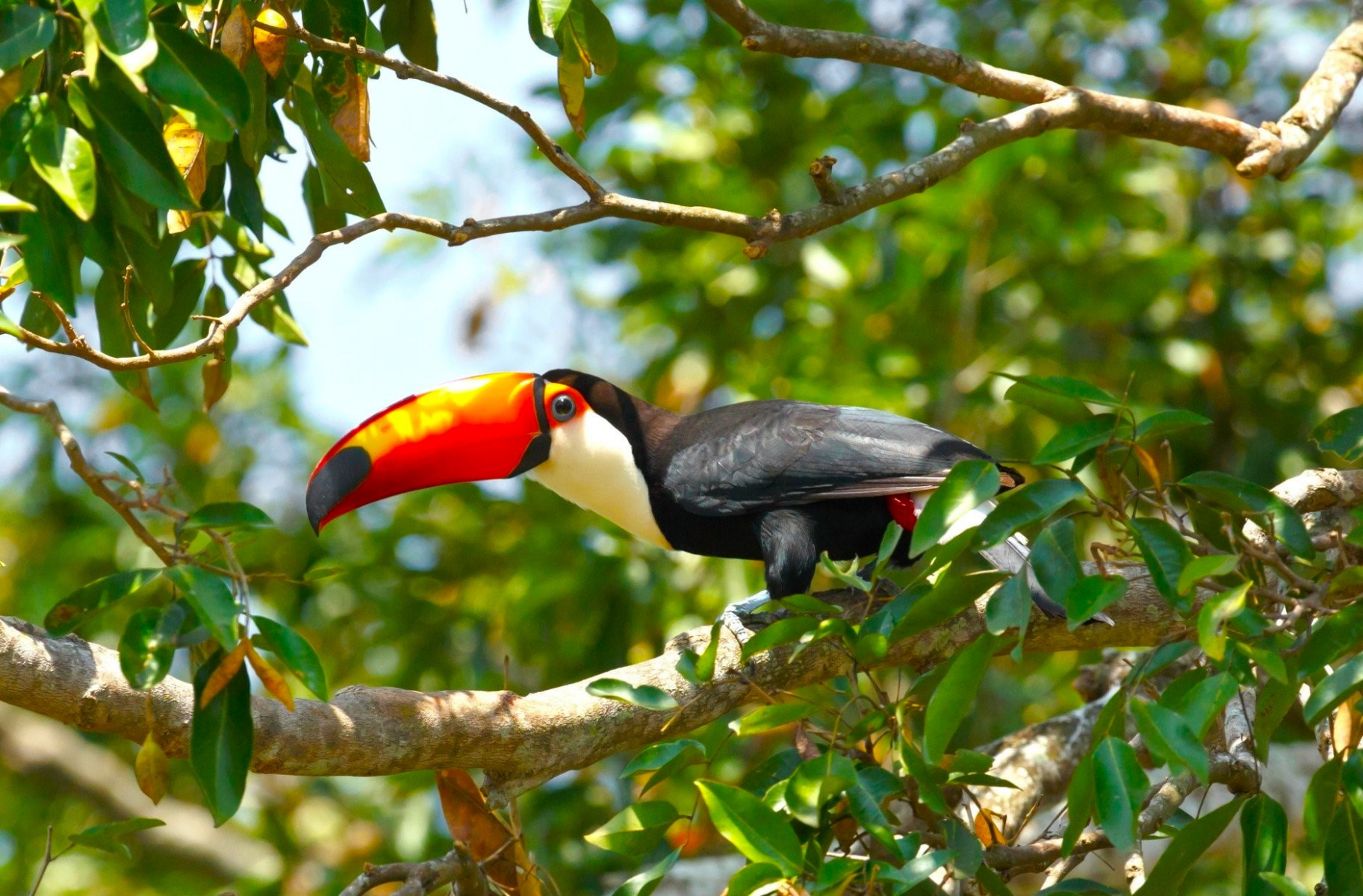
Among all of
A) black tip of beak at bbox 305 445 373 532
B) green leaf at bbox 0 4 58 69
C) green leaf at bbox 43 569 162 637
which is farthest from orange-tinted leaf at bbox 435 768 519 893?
green leaf at bbox 0 4 58 69

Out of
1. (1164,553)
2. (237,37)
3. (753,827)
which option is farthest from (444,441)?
(1164,553)

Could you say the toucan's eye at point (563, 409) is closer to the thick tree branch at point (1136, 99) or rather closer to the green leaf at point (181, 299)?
the green leaf at point (181, 299)

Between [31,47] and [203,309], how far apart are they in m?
1.29

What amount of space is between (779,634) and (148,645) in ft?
2.81

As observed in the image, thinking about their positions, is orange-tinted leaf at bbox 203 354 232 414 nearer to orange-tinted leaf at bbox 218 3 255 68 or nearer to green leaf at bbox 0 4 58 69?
orange-tinted leaf at bbox 218 3 255 68

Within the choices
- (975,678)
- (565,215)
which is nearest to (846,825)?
(975,678)

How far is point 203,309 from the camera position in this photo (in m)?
2.95

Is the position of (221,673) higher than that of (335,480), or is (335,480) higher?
(221,673)

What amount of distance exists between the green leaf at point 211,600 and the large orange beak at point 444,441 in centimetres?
156

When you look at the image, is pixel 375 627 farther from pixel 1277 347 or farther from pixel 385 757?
pixel 1277 347

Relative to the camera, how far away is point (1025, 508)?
176 centimetres

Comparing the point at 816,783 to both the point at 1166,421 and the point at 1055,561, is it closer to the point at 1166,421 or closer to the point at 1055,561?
the point at 1055,561

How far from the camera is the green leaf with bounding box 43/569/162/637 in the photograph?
1700 mm

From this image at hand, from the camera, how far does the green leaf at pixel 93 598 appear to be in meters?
1.70
